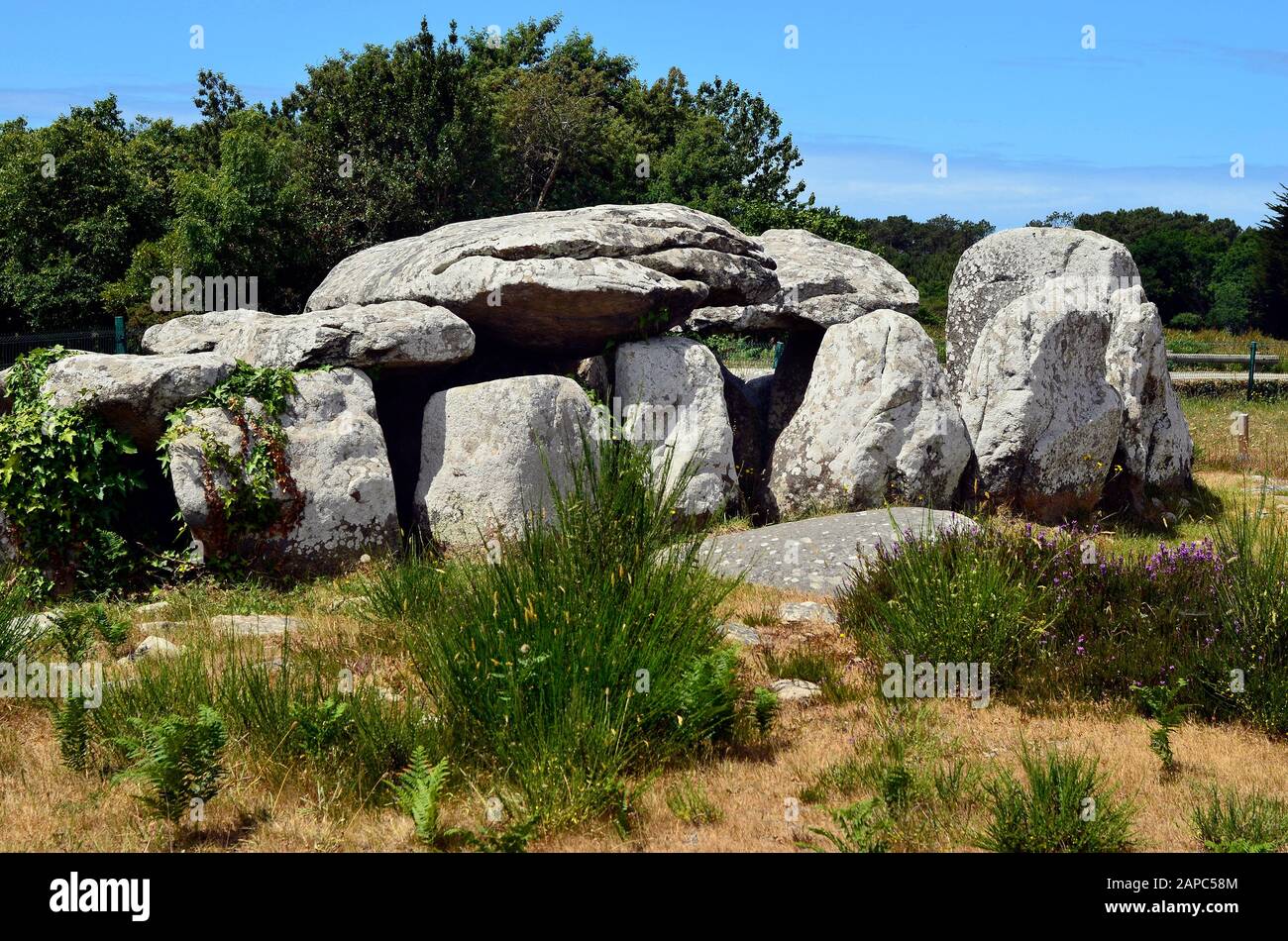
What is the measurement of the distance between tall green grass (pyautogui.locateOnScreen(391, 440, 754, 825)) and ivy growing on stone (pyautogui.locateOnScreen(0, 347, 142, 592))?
4098 mm

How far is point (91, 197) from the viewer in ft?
75.4

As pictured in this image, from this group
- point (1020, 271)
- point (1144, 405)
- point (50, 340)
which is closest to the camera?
point (1144, 405)

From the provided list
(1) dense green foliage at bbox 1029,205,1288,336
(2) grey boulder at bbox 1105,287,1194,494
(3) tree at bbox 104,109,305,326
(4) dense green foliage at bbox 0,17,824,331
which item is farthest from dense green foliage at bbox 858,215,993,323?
(2) grey boulder at bbox 1105,287,1194,494

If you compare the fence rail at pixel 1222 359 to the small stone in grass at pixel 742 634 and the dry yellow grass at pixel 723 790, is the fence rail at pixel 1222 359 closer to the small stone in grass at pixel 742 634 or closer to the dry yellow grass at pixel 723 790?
the small stone in grass at pixel 742 634

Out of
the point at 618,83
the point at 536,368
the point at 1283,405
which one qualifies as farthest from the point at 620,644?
the point at 618,83

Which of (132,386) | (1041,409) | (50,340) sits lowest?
(1041,409)

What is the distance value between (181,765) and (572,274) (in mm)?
6914

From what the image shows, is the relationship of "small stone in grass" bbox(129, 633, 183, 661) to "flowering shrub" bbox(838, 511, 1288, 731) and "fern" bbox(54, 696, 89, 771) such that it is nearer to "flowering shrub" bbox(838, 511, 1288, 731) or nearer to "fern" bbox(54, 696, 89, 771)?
"fern" bbox(54, 696, 89, 771)

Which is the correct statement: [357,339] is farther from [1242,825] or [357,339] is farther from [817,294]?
[1242,825]

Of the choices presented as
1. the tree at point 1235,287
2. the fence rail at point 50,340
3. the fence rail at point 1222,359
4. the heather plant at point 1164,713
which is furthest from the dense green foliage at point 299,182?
the tree at point 1235,287

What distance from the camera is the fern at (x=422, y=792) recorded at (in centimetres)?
489

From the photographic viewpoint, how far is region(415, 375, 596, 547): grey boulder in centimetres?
1028

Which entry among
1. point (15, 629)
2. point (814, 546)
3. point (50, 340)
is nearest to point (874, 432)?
point (814, 546)

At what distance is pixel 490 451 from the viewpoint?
34.1ft
